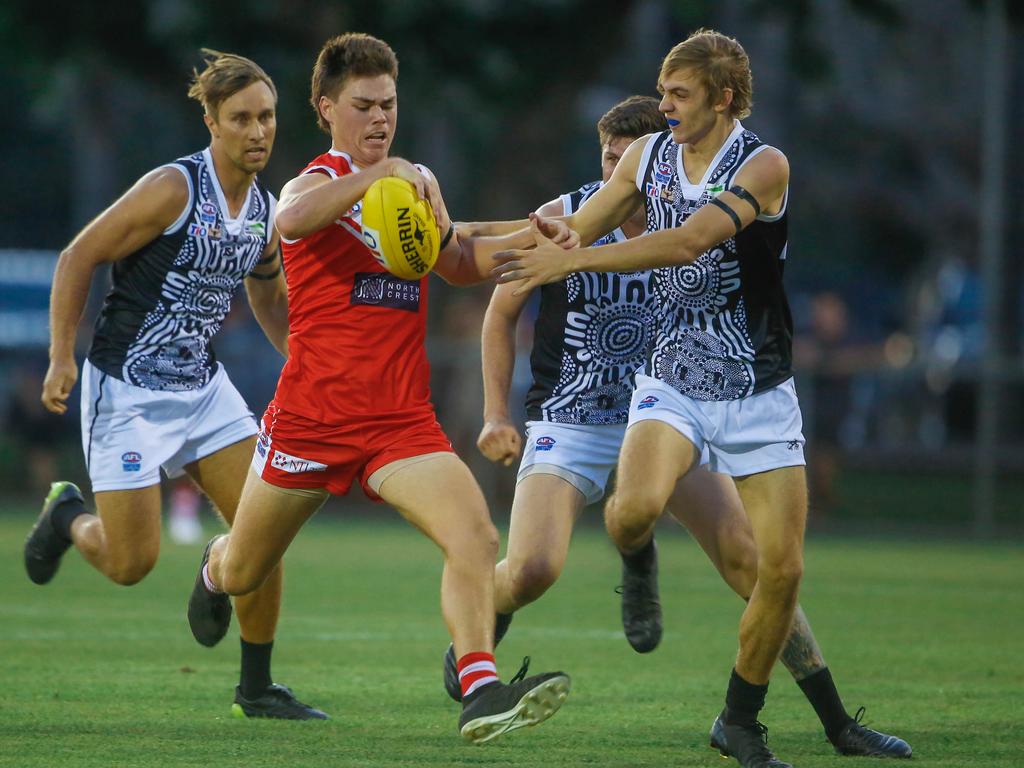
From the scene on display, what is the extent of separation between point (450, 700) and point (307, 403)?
6.40ft

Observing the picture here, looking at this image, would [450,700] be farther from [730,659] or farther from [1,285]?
[1,285]

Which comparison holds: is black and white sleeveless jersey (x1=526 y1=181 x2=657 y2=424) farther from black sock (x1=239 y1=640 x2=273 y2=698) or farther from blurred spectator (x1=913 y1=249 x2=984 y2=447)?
blurred spectator (x1=913 y1=249 x2=984 y2=447)

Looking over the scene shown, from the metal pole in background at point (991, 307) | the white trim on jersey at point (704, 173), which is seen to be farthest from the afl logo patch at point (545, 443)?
the metal pole in background at point (991, 307)

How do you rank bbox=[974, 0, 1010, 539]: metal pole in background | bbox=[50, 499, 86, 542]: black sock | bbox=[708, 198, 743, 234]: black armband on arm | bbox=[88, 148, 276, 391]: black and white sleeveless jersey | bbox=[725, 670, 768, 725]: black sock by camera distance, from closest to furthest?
1. bbox=[708, 198, 743, 234]: black armband on arm
2. bbox=[725, 670, 768, 725]: black sock
3. bbox=[88, 148, 276, 391]: black and white sleeveless jersey
4. bbox=[50, 499, 86, 542]: black sock
5. bbox=[974, 0, 1010, 539]: metal pole in background

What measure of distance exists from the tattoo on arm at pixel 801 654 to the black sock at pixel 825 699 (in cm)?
Result: 3

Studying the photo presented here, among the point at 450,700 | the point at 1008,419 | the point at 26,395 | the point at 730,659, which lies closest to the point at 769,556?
the point at 450,700

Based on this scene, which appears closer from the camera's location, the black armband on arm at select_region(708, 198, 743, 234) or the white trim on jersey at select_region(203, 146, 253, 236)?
the black armband on arm at select_region(708, 198, 743, 234)

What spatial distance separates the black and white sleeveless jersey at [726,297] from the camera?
266 inches

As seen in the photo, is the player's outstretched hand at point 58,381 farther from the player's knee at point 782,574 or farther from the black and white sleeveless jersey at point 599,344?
the player's knee at point 782,574

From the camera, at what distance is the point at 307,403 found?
665 centimetres

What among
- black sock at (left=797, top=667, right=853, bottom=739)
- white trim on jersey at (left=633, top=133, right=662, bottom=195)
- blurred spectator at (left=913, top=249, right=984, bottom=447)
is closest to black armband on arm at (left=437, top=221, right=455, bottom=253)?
white trim on jersey at (left=633, top=133, right=662, bottom=195)

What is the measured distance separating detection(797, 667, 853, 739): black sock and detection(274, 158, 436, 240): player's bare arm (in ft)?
7.41

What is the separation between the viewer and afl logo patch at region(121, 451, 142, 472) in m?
8.02

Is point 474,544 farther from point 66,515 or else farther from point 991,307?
point 991,307
